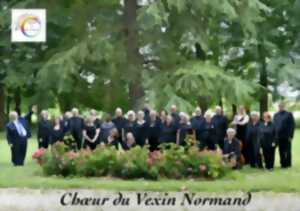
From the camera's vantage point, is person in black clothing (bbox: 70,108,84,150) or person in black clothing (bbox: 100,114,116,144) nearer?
person in black clothing (bbox: 100,114,116,144)

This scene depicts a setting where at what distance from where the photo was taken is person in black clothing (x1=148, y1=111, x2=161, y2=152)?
2169 cm

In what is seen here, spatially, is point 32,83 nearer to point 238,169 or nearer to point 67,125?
point 67,125

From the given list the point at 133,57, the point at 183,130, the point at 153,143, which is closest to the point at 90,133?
the point at 153,143

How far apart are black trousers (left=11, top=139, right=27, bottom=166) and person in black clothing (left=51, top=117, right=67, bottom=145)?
1202 mm

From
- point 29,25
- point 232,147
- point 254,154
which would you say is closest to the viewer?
point 232,147

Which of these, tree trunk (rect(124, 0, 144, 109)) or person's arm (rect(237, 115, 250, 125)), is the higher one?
tree trunk (rect(124, 0, 144, 109))

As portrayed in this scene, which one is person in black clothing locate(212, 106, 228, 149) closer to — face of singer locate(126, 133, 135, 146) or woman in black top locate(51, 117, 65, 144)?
face of singer locate(126, 133, 135, 146)

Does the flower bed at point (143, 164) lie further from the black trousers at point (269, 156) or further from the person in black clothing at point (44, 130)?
the person in black clothing at point (44, 130)

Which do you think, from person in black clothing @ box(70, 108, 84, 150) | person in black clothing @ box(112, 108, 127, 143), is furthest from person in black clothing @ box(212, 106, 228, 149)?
person in black clothing @ box(70, 108, 84, 150)

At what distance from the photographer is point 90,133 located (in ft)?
75.3

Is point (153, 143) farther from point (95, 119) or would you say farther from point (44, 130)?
point (44, 130)

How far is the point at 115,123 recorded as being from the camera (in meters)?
22.8

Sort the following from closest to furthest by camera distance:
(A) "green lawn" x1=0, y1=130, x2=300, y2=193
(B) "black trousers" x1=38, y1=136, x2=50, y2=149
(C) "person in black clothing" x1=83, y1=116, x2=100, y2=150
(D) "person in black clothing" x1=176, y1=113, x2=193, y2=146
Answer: (A) "green lawn" x1=0, y1=130, x2=300, y2=193
(D) "person in black clothing" x1=176, y1=113, x2=193, y2=146
(C) "person in black clothing" x1=83, y1=116, x2=100, y2=150
(B) "black trousers" x1=38, y1=136, x2=50, y2=149

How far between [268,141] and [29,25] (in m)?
7.04
